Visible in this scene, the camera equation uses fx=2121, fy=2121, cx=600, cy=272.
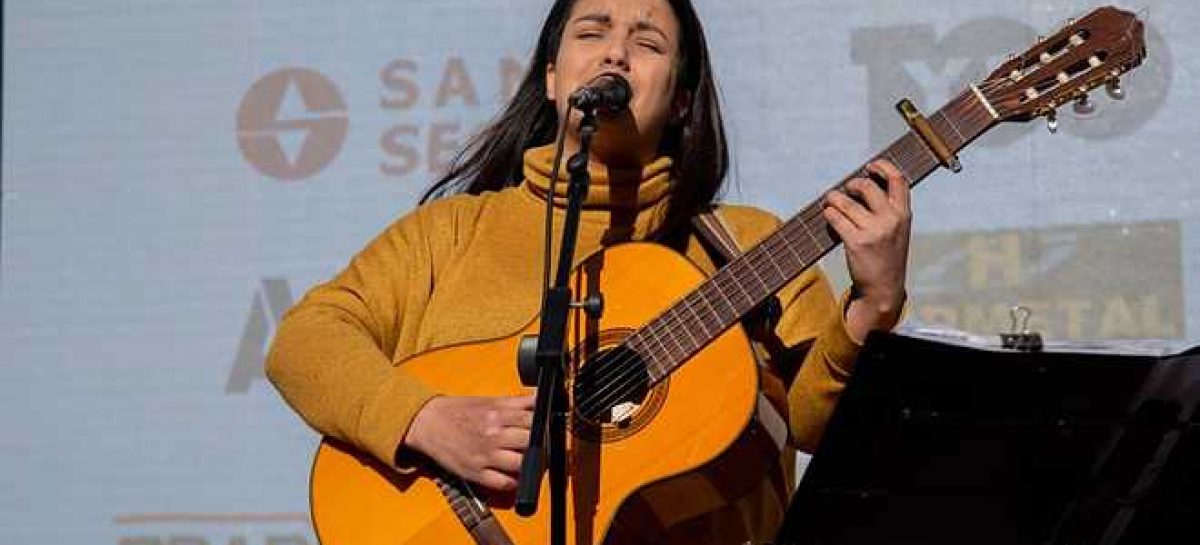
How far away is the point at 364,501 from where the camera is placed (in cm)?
307

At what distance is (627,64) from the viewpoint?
124 inches

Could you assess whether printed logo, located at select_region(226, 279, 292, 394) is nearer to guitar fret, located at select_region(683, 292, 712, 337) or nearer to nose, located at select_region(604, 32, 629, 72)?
nose, located at select_region(604, 32, 629, 72)

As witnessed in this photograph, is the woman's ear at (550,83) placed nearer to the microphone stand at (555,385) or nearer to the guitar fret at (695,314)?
the microphone stand at (555,385)

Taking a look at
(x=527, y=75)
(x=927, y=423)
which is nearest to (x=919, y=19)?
(x=527, y=75)

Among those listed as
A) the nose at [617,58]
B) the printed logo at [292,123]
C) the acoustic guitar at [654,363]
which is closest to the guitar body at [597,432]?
the acoustic guitar at [654,363]

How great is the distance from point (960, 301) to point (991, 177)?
239 millimetres

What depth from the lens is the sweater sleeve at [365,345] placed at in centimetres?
303

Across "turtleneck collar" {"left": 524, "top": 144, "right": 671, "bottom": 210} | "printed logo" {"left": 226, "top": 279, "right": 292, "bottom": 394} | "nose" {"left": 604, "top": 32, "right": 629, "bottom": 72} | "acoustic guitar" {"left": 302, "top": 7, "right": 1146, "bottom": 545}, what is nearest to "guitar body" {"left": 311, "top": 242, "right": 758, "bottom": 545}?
"acoustic guitar" {"left": 302, "top": 7, "right": 1146, "bottom": 545}

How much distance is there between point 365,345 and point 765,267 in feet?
2.02

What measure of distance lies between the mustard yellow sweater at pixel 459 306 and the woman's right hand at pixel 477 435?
0.03 m

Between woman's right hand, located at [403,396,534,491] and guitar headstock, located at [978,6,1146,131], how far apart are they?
0.78m

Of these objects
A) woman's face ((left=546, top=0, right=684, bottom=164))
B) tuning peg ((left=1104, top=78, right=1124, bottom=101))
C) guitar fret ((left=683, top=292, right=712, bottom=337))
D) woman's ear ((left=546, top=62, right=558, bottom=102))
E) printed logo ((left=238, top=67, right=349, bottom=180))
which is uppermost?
tuning peg ((left=1104, top=78, right=1124, bottom=101))

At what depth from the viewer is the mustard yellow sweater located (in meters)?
3.02

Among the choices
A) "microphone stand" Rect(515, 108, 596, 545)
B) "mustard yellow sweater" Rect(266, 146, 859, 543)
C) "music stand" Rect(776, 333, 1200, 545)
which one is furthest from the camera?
"mustard yellow sweater" Rect(266, 146, 859, 543)
